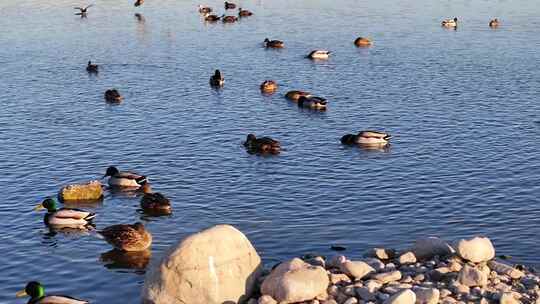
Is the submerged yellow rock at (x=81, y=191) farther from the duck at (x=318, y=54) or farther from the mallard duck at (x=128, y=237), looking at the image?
the duck at (x=318, y=54)

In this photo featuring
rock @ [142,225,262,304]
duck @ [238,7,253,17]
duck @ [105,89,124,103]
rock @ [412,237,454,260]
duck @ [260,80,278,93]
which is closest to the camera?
rock @ [142,225,262,304]

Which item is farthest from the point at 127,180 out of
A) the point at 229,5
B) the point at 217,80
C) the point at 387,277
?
the point at 229,5

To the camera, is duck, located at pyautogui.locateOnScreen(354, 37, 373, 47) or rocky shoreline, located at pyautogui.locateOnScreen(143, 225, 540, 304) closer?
rocky shoreline, located at pyautogui.locateOnScreen(143, 225, 540, 304)

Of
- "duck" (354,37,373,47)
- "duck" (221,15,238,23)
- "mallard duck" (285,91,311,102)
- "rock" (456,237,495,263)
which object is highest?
"duck" (221,15,238,23)

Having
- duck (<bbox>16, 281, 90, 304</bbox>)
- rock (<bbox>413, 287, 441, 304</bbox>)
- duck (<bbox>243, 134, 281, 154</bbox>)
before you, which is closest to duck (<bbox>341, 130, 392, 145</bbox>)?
duck (<bbox>243, 134, 281, 154</bbox>)

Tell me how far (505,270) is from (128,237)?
12403 millimetres

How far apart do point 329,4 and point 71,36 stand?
32.1 metres

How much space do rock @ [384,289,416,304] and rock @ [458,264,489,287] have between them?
7.34 feet

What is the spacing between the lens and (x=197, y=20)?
297 ft

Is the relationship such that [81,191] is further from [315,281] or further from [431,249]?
[431,249]

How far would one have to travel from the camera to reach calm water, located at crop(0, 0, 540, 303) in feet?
101

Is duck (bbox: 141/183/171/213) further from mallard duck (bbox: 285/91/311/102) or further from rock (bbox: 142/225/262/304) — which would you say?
mallard duck (bbox: 285/91/311/102)

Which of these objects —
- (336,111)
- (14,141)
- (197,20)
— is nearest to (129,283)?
(14,141)

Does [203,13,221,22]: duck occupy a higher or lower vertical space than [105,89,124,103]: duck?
higher
